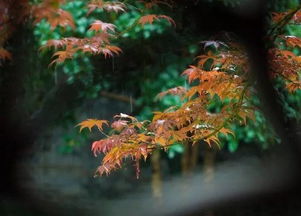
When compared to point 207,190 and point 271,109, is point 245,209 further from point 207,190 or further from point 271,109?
point 271,109

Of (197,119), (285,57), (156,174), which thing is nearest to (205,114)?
(197,119)

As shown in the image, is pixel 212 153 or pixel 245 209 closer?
pixel 245 209

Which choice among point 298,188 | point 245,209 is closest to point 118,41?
point 245,209

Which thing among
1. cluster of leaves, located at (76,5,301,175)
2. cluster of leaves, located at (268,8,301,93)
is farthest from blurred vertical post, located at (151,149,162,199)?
cluster of leaves, located at (268,8,301,93)

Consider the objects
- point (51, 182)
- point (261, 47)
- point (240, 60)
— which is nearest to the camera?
point (261, 47)

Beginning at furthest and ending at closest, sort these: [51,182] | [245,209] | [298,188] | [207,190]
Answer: [51,182], [207,190], [245,209], [298,188]

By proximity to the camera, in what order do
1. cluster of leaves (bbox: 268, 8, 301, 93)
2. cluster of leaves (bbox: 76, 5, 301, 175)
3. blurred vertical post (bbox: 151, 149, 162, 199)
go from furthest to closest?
blurred vertical post (bbox: 151, 149, 162, 199)
cluster of leaves (bbox: 76, 5, 301, 175)
cluster of leaves (bbox: 268, 8, 301, 93)

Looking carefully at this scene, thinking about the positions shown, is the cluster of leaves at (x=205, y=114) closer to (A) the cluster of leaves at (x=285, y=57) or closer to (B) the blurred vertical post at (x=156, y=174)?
(A) the cluster of leaves at (x=285, y=57)

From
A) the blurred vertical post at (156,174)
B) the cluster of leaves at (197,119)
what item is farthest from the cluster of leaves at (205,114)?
the blurred vertical post at (156,174)

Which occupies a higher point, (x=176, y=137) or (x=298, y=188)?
(x=176, y=137)

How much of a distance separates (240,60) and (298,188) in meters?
0.64

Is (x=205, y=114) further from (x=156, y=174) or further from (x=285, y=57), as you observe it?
→ (x=156, y=174)

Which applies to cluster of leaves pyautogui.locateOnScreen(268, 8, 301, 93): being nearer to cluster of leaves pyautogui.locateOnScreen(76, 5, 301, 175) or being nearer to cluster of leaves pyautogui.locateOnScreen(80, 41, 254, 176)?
cluster of leaves pyautogui.locateOnScreen(76, 5, 301, 175)

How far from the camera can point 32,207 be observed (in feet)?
11.0
